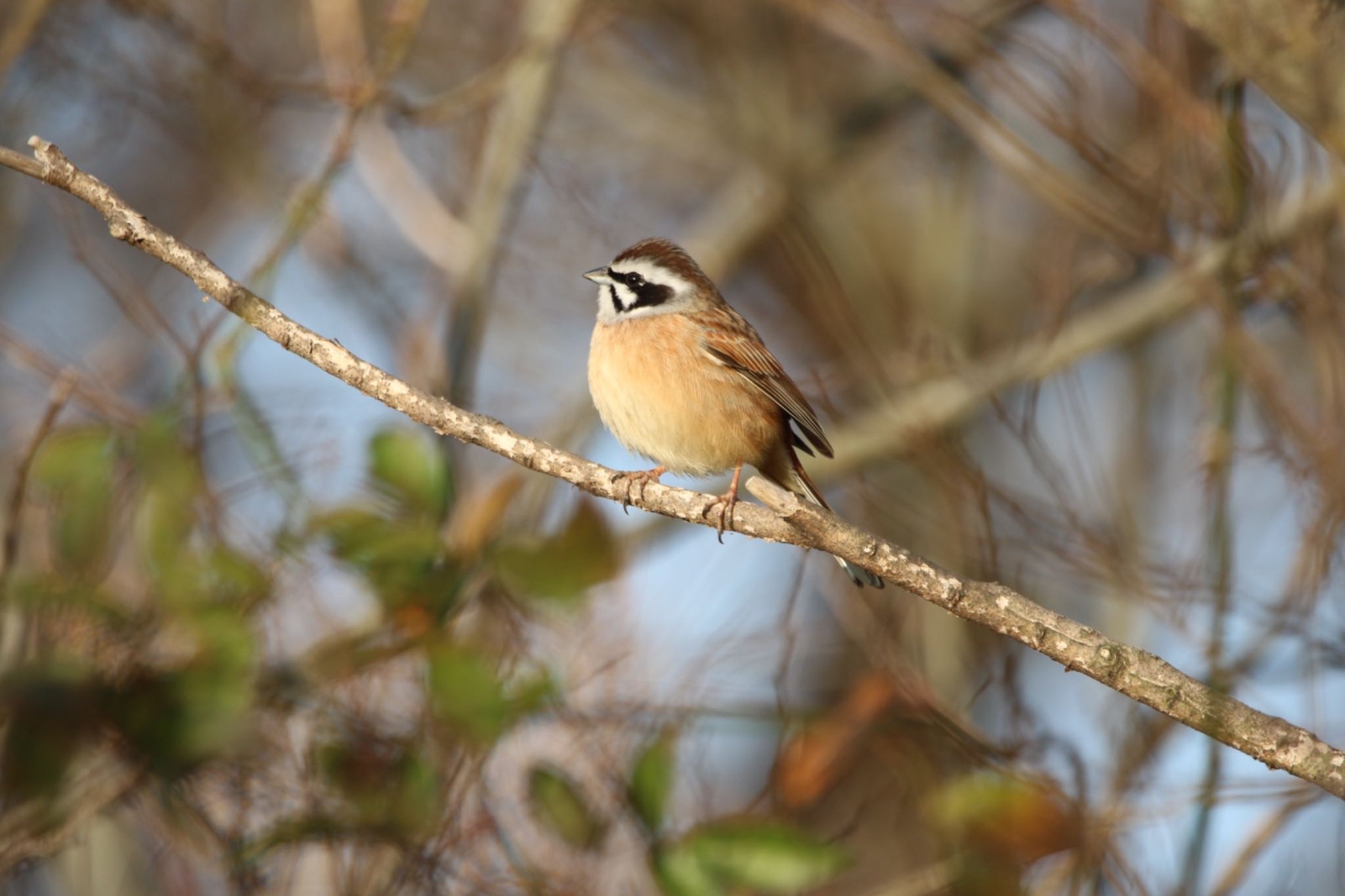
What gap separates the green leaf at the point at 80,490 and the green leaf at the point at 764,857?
2.37 metres

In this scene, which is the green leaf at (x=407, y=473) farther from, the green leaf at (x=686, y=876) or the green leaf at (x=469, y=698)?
the green leaf at (x=686, y=876)

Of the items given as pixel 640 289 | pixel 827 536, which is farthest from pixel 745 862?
pixel 640 289

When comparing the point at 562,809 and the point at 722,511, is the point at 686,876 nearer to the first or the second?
the point at 562,809

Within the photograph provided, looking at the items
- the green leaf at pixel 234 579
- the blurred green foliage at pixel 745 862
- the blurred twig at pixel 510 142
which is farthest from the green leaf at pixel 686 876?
the blurred twig at pixel 510 142

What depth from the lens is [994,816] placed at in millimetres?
4301

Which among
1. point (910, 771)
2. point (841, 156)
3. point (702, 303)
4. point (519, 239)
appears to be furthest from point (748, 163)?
point (910, 771)

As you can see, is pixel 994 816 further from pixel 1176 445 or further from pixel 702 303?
pixel 1176 445

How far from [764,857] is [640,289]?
279 centimetres

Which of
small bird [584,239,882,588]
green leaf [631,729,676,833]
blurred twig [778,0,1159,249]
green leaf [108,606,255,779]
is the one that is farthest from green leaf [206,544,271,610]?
blurred twig [778,0,1159,249]

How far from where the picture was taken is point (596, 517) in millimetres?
4715

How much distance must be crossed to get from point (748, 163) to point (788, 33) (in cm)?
99

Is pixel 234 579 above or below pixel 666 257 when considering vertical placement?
below

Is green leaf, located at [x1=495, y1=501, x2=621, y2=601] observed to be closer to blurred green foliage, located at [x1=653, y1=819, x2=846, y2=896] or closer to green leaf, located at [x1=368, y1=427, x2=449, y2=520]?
green leaf, located at [x1=368, y1=427, x2=449, y2=520]

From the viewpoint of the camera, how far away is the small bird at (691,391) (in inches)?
217
